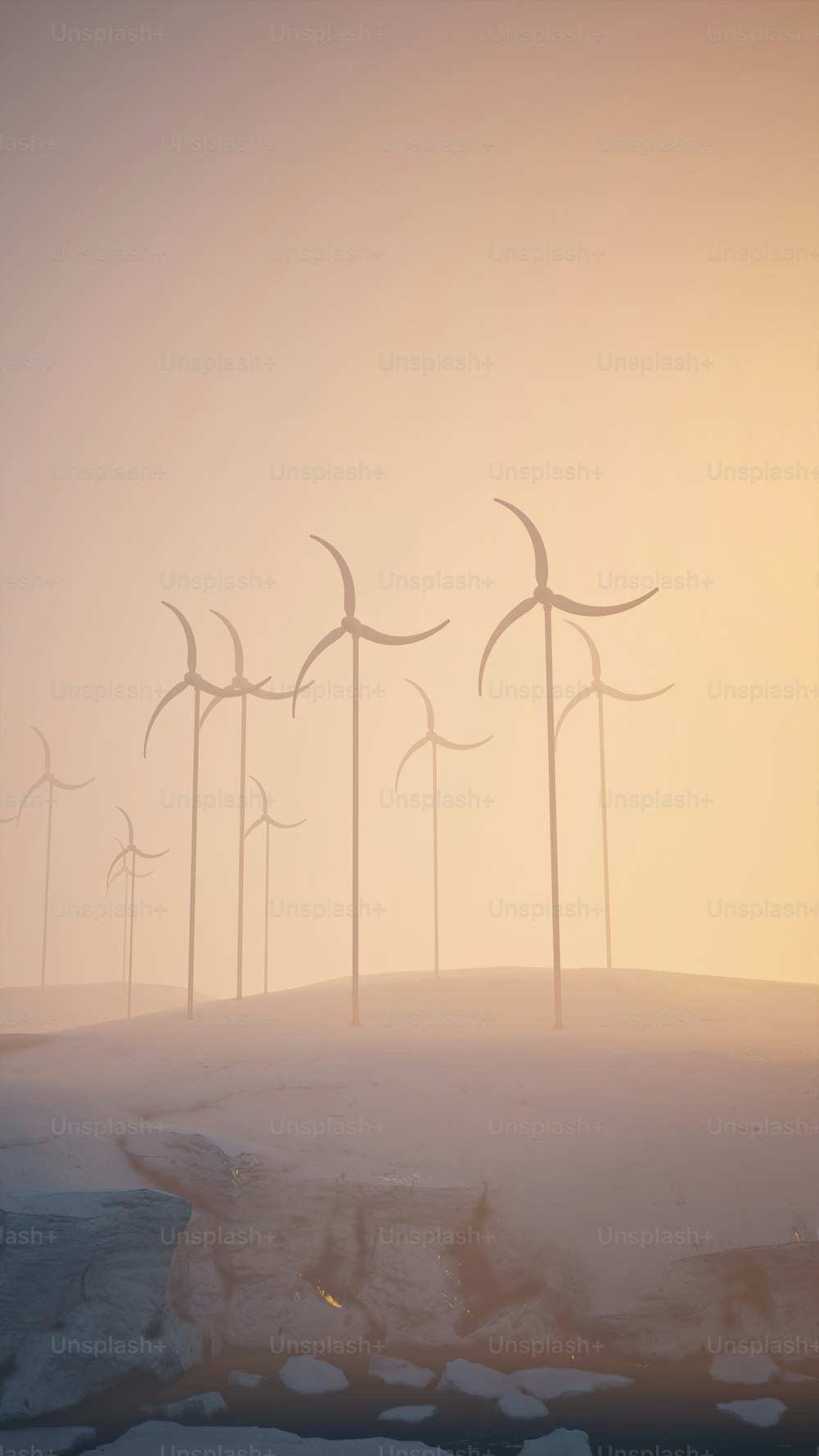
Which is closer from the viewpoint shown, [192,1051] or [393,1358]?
[393,1358]

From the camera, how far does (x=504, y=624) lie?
3019 centimetres

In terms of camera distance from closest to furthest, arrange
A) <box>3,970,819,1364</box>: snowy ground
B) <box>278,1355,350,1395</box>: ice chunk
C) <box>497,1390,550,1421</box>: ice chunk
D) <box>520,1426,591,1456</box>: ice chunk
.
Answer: <box>520,1426,591,1456</box>: ice chunk
<box>497,1390,550,1421</box>: ice chunk
<box>278,1355,350,1395</box>: ice chunk
<box>3,970,819,1364</box>: snowy ground

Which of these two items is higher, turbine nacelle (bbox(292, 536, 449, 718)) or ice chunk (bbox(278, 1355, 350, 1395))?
turbine nacelle (bbox(292, 536, 449, 718))

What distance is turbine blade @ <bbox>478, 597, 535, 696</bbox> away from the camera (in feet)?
95.5

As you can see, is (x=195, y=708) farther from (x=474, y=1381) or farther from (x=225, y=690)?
(x=474, y=1381)

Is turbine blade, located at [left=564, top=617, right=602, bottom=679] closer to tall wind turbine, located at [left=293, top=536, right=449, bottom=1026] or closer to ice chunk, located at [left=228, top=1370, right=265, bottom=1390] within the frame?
tall wind turbine, located at [left=293, top=536, right=449, bottom=1026]

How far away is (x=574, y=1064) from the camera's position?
69.2ft

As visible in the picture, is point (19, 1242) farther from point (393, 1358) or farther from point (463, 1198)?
point (463, 1198)

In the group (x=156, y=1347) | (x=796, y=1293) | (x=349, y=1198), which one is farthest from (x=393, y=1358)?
(x=796, y=1293)

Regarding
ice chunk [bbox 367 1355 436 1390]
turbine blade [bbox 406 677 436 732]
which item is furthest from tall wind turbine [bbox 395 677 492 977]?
ice chunk [bbox 367 1355 436 1390]

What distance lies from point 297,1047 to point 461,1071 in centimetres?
497

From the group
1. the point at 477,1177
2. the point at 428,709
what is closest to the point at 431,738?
the point at 428,709

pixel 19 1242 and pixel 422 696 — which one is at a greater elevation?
pixel 422 696

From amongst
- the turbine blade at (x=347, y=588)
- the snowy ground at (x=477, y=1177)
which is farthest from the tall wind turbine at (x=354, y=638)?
the snowy ground at (x=477, y=1177)
